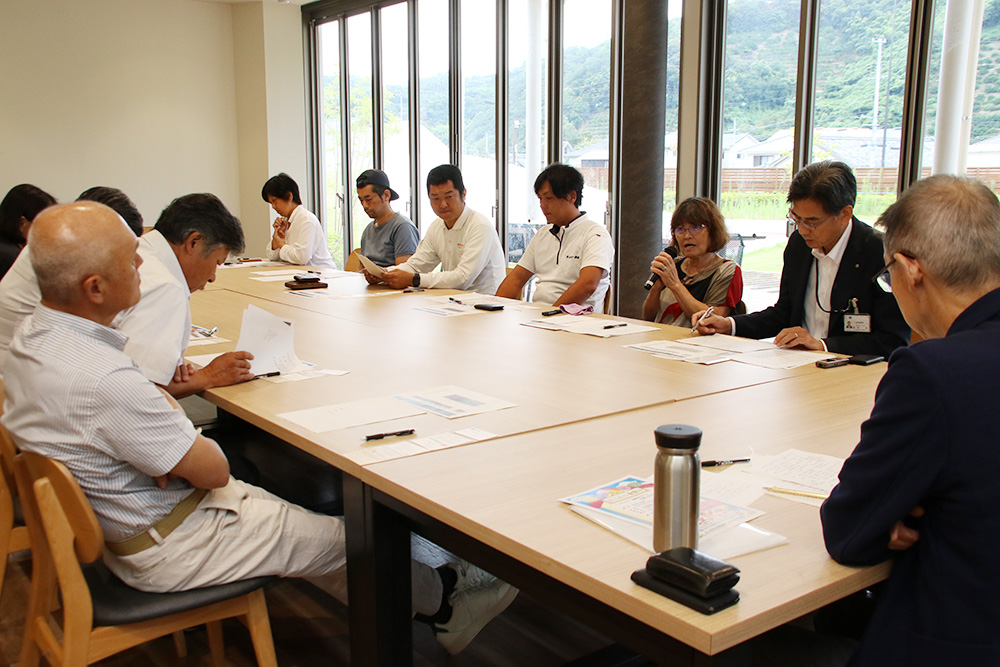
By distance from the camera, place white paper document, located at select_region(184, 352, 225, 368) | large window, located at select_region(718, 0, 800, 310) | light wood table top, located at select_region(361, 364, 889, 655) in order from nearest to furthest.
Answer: light wood table top, located at select_region(361, 364, 889, 655)
white paper document, located at select_region(184, 352, 225, 368)
large window, located at select_region(718, 0, 800, 310)

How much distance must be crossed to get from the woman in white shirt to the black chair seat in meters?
4.50

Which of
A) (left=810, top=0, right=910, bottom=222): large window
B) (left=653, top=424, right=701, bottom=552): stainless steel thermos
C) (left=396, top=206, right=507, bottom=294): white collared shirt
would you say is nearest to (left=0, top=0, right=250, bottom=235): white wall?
(left=396, top=206, right=507, bottom=294): white collared shirt

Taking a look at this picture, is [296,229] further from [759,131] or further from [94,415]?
[94,415]

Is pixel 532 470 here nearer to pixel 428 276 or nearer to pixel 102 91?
pixel 428 276

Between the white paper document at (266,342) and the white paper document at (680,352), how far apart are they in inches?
48.3

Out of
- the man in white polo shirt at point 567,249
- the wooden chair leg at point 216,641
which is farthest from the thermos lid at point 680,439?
the man in white polo shirt at point 567,249

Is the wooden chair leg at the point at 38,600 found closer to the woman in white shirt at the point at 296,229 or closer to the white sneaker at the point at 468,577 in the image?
the white sneaker at the point at 468,577

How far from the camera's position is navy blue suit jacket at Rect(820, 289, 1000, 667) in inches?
44.1

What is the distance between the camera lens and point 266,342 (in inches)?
103

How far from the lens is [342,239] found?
930cm

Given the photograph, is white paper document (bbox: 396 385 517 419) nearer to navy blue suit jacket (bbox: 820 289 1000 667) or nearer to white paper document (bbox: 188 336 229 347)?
Result: navy blue suit jacket (bbox: 820 289 1000 667)

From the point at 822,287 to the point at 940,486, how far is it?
2125 millimetres

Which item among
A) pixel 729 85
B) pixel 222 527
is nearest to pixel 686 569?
pixel 222 527

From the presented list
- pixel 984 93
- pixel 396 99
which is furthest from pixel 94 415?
pixel 396 99
